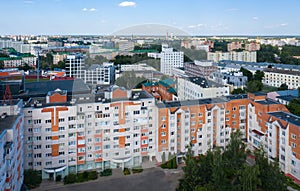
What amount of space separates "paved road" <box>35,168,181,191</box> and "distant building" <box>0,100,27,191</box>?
0.62 m

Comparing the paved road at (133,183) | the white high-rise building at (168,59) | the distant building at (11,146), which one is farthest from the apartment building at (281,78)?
the distant building at (11,146)

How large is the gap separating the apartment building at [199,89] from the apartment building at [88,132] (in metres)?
2.14

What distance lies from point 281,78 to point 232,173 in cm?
747

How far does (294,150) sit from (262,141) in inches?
26.7

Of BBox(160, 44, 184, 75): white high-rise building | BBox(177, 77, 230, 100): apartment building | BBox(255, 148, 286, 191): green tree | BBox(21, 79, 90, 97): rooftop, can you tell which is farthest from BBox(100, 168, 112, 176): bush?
BBox(160, 44, 184, 75): white high-rise building

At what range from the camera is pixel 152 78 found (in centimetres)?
889

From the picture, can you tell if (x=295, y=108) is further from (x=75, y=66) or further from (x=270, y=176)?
(x=75, y=66)

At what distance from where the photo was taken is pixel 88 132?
3801 mm

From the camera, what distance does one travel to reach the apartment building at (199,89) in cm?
592

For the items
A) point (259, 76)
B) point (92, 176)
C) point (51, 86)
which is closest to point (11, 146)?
point (92, 176)

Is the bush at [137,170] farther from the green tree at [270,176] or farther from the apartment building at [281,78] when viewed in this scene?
the apartment building at [281,78]

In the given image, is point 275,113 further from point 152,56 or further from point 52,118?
point 152,56

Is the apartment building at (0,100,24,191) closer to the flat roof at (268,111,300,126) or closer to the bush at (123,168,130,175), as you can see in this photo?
the bush at (123,168,130,175)

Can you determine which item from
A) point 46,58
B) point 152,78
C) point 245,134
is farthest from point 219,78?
point 46,58
